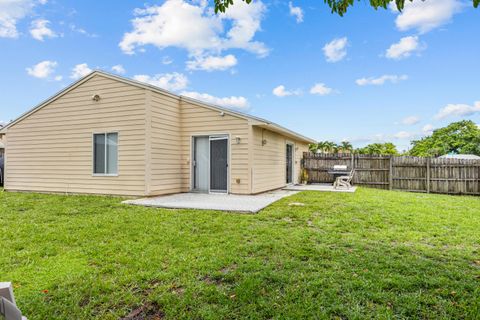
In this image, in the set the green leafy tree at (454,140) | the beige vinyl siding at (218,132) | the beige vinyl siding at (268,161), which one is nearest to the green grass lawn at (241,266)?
the beige vinyl siding at (218,132)

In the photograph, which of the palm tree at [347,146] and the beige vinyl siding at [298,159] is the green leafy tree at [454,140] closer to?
the palm tree at [347,146]

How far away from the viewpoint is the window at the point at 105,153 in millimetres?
9438

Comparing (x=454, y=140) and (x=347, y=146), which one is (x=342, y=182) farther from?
(x=454, y=140)

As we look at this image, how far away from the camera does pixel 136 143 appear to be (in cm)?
898

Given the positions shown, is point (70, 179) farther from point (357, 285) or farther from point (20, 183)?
point (357, 285)

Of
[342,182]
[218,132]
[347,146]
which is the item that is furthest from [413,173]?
[218,132]

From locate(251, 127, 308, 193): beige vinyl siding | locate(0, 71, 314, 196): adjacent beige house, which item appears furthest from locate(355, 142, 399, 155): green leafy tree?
locate(0, 71, 314, 196): adjacent beige house

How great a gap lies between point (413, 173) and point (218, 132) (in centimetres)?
913

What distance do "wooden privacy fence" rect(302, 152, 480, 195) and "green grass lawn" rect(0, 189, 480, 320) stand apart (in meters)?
7.73

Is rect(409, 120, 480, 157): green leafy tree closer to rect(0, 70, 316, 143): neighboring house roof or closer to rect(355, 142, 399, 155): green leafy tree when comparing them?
rect(355, 142, 399, 155): green leafy tree

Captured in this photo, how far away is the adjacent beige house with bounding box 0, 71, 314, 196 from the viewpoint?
9.05 m

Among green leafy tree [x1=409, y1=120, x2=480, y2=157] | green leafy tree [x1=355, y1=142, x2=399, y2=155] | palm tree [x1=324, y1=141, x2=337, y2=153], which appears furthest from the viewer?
green leafy tree [x1=409, y1=120, x2=480, y2=157]

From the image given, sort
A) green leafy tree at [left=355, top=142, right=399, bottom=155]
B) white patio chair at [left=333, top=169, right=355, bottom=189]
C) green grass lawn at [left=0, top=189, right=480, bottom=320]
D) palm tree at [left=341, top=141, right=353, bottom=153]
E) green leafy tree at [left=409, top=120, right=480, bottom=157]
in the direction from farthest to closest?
green leafy tree at [left=409, top=120, right=480, bottom=157], green leafy tree at [left=355, top=142, right=399, bottom=155], palm tree at [left=341, top=141, right=353, bottom=153], white patio chair at [left=333, top=169, right=355, bottom=189], green grass lawn at [left=0, top=189, right=480, bottom=320]

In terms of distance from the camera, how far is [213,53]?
46.0 ft
